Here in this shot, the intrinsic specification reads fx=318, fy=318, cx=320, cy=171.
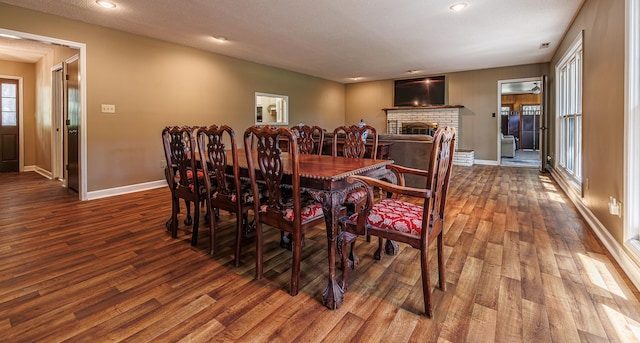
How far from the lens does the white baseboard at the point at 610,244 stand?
1.93 meters

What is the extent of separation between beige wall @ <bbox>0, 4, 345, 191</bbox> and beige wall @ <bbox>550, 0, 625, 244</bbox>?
5318mm

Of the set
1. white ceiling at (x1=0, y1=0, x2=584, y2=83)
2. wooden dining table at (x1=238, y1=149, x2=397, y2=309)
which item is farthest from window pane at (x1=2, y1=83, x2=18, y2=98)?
wooden dining table at (x1=238, y1=149, x2=397, y2=309)

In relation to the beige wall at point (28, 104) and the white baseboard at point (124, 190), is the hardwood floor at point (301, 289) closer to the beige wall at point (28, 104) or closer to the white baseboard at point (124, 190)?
the white baseboard at point (124, 190)

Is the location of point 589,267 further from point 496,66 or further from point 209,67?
point 496,66

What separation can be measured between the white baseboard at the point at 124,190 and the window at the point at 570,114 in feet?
19.0

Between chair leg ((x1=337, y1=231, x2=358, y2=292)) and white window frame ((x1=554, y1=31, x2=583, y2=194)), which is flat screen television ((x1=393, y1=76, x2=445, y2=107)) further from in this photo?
chair leg ((x1=337, y1=231, x2=358, y2=292))

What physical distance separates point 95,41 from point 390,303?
4.82m

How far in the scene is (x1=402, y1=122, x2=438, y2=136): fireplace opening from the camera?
8438 mm

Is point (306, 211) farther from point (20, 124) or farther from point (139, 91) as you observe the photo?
point (20, 124)

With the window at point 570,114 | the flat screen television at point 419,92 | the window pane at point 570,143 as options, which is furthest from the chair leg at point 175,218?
the flat screen television at point 419,92

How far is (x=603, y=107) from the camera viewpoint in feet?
8.95

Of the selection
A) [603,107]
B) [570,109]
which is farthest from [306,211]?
[570,109]

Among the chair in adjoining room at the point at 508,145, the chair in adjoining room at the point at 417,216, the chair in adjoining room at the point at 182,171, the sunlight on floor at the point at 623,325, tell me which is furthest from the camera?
the chair in adjoining room at the point at 508,145

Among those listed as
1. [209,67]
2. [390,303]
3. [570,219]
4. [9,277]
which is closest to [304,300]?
[390,303]
